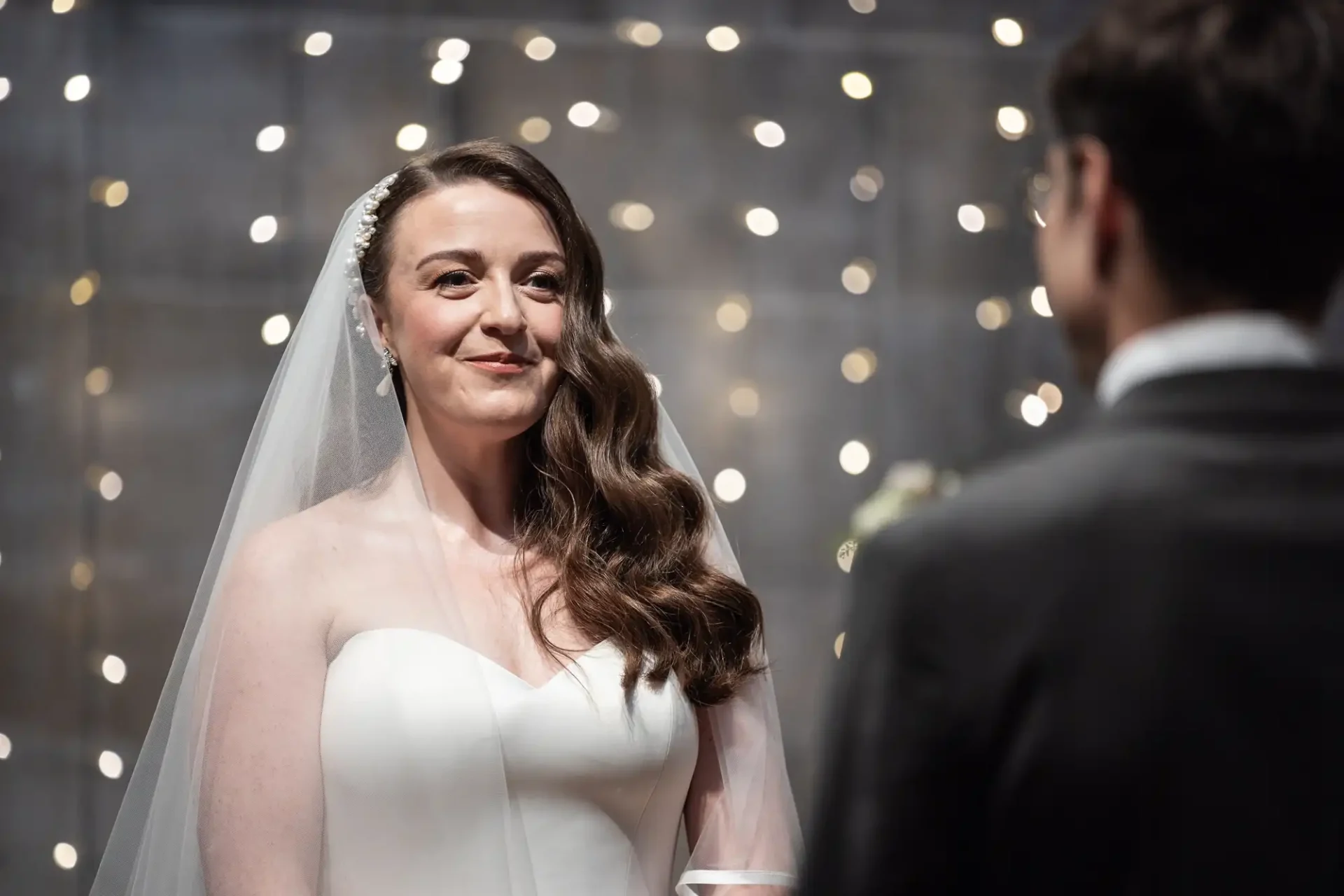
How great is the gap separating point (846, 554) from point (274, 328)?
1450 mm

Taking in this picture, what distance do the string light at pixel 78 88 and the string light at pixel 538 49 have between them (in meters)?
1.04

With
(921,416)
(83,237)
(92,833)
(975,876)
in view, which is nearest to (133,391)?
(83,237)

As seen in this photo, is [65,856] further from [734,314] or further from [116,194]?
[734,314]

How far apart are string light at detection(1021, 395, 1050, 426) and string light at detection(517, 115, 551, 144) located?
4.49 ft

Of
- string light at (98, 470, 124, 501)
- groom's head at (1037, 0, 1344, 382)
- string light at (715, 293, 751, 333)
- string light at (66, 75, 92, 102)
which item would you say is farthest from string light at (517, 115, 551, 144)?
groom's head at (1037, 0, 1344, 382)

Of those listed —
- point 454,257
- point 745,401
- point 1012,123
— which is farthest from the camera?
point 1012,123

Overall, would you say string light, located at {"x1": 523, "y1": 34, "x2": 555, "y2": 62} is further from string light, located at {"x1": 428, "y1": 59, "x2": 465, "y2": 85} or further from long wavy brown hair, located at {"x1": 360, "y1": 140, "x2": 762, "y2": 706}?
long wavy brown hair, located at {"x1": 360, "y1": 140, "x2": 762, "y2": 706}

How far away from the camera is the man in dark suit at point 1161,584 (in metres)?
0.78

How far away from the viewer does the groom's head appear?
0.82 m

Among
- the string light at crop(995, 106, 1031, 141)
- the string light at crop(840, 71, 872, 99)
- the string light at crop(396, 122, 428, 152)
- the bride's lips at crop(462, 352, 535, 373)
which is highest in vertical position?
the string light at crop(840, 71, 872, 99)

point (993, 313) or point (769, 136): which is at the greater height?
point (769, 136)

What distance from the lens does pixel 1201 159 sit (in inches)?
32.6

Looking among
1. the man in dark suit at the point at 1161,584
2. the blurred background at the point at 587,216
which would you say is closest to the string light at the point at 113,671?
the blurred background at the point at 587,216

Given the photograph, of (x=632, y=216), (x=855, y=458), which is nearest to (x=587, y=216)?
(x=632, y=216)
